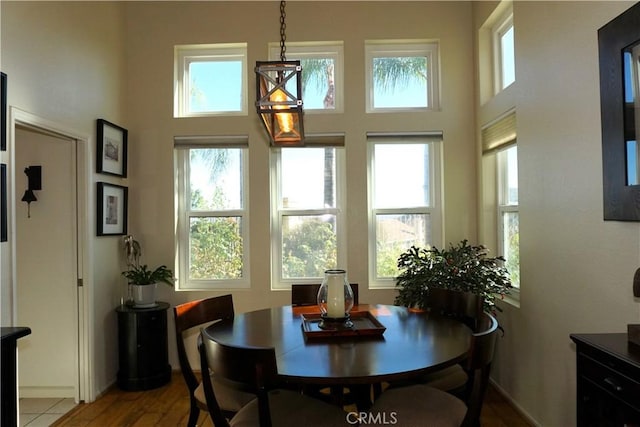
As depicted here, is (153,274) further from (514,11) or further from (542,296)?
(514,11)

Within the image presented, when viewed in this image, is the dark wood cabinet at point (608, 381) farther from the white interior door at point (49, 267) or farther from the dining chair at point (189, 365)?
the white interior door at point (49, 267)

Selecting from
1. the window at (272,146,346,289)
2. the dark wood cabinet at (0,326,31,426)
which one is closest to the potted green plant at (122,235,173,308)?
the window at (272,146,346,289)

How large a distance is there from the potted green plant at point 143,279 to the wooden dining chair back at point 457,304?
223 cm

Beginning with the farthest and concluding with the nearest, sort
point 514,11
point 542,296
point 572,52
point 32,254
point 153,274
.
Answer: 1. point 153,274
2. point 32,254
3. point 514,11
4. point 542,296
5. point 572,52

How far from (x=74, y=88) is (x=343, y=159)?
2.22 meters

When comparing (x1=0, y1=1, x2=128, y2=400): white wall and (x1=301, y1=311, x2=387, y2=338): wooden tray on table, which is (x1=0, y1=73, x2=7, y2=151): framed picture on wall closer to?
(x1=0, y1=1, x2=128, y2=400): white wall

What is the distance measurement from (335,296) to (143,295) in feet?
6.77

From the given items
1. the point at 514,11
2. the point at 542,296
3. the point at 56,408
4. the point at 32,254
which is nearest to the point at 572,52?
the point at 514,11

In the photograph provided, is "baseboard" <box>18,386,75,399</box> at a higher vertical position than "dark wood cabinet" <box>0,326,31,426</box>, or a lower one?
lower

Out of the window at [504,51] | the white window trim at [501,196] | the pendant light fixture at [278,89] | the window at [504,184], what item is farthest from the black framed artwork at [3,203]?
the window at [504,51]

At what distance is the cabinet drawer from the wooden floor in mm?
1409

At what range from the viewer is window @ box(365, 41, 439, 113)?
3717 millimetres

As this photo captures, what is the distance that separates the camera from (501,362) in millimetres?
3129

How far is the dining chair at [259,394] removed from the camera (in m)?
1.38
